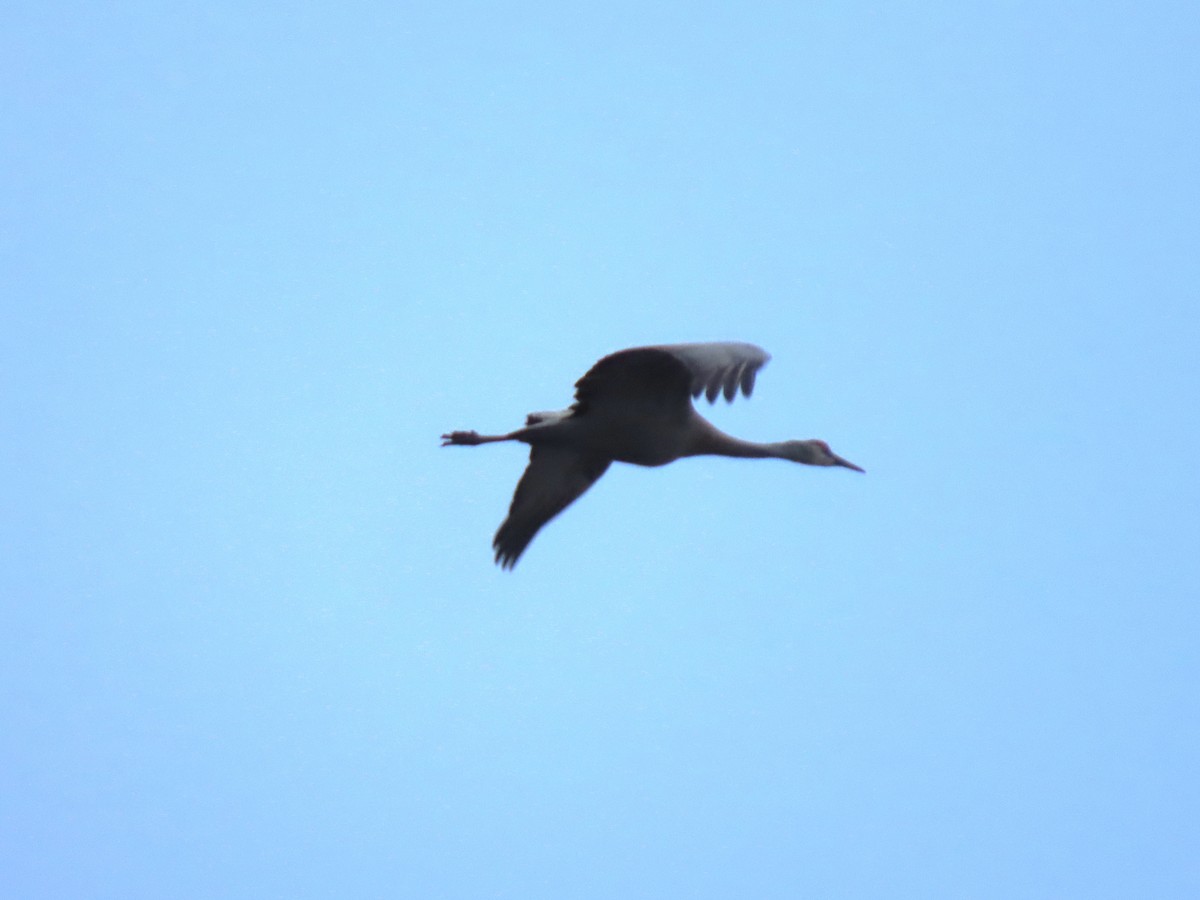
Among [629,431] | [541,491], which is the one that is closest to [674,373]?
[629,431]

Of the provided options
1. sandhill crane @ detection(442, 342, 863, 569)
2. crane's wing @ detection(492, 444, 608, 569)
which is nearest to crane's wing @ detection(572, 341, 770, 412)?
sandhill crane @ detection(442, 342, 863, 569)

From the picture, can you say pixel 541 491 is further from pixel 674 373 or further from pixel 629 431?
pixel 674 373

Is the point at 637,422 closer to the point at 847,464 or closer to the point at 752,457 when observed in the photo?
the point at 752,457

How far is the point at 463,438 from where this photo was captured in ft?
36.2

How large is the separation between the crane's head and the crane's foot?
2141 mm

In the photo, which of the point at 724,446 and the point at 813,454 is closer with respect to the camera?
the point at 724,446

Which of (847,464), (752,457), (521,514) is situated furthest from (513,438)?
(847,464)

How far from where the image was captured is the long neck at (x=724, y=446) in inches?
426

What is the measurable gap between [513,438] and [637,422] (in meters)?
0.95

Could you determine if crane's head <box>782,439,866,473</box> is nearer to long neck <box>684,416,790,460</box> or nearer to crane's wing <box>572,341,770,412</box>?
long neck <box>684,416,790,460</box>

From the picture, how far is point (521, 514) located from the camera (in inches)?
452

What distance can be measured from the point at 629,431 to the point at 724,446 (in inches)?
37.0

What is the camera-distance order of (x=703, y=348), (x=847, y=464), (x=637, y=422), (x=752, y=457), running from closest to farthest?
(x=703, y=348), (x=637, y=422), (x=752, y=457), (x=847, y=464)

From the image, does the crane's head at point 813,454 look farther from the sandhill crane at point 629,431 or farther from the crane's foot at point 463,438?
the crane's foot at point 463,438
